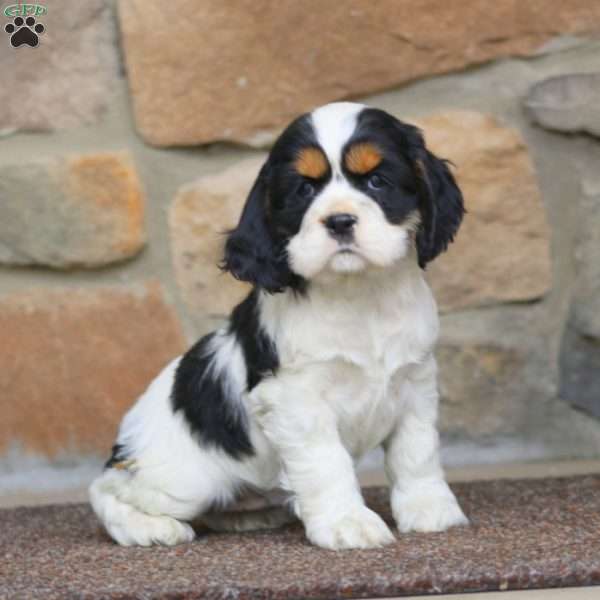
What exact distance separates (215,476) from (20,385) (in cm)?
123

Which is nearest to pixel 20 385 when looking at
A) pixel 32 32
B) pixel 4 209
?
pixel 4 209

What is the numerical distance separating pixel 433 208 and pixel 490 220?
1152 mm

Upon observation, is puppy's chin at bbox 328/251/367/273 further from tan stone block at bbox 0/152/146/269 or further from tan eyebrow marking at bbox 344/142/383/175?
tan stone block at bbox 0/152/146/269

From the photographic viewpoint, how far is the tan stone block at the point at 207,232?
13.9ft

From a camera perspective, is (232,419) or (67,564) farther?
(232,419)

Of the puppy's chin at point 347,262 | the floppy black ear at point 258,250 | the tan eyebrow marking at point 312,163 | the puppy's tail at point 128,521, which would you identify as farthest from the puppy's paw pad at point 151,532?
the tan eyebrow marking at point 312,163

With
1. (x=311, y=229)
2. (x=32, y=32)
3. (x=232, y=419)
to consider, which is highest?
(x=32, y=32)

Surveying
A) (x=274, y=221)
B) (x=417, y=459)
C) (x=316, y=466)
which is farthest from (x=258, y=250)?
(x=417, y=459)

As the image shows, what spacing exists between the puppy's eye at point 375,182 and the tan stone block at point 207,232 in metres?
1.19

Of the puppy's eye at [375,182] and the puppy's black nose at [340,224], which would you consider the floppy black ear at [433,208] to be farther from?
the puppy's black nose at [340,224]

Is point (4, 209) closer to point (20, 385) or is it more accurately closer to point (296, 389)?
point (20, 385)

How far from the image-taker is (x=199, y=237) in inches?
168

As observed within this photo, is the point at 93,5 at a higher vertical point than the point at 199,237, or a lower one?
higher

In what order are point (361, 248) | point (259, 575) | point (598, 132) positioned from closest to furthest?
Answer: point (259, 575) → point (361, 248) → point (598, 132)
